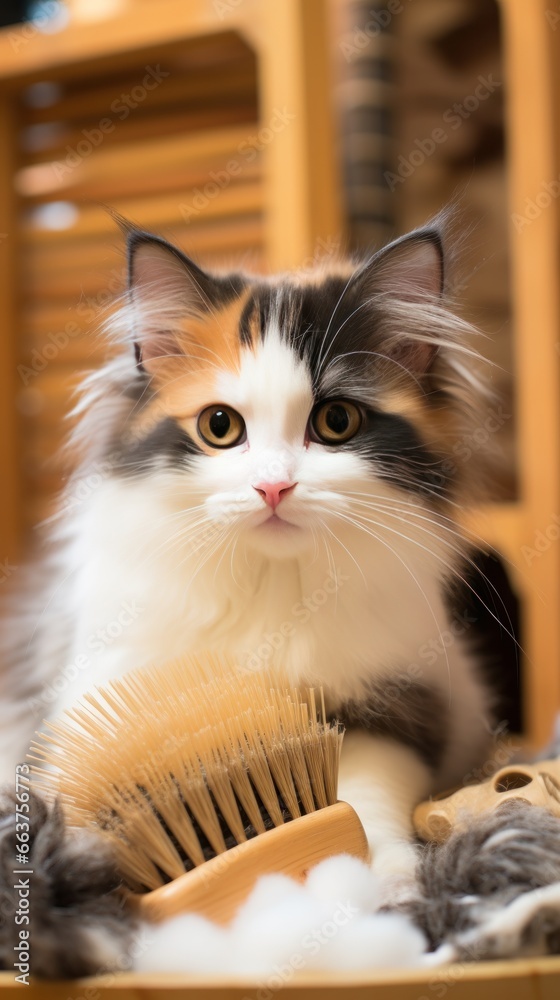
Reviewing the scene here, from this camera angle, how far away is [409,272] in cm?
101

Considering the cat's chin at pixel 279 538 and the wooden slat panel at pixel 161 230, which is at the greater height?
the wooden slat panel at pixel 161 230

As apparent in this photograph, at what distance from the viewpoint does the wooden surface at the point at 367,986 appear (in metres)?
0.64

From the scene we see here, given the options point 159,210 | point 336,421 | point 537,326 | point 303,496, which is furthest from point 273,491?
point 159,210

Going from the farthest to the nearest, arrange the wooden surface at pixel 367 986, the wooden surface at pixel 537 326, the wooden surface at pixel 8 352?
the wooden surface at pixel 8 352 < the wooden surface at pixel 537 326 < the wooden surface at pixel 367 986

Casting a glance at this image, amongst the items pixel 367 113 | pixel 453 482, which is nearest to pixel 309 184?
pixel 367 113

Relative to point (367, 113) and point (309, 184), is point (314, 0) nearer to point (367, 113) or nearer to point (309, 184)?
point (367, 113)

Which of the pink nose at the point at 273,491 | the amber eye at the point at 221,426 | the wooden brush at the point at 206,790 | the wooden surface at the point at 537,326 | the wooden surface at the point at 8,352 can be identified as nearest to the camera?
the wooden brush at the point at 206,790

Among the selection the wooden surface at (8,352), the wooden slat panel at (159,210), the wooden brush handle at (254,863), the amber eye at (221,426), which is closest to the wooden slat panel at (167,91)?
the wooden surface at (8,352)

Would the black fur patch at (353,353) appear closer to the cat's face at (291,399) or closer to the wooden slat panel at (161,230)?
the cat's face at (291,399)

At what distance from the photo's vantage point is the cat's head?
93cm

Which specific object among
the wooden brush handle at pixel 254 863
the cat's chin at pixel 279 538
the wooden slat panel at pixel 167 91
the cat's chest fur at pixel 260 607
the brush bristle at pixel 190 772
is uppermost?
the wooden slat panel at pixel 167 91

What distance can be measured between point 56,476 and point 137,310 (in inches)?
50.4

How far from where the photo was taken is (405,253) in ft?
3.26

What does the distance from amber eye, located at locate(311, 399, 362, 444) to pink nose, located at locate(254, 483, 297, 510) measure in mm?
105
